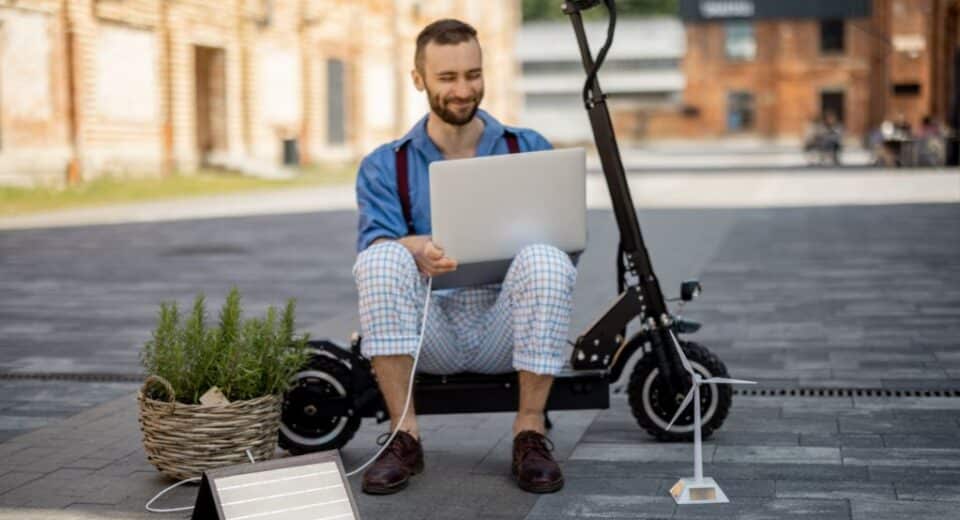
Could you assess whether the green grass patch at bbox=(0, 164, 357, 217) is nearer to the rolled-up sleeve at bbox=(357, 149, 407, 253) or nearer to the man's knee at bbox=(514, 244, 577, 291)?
the rolled-up sleeve at bbox=(357, 149, 407, 253)

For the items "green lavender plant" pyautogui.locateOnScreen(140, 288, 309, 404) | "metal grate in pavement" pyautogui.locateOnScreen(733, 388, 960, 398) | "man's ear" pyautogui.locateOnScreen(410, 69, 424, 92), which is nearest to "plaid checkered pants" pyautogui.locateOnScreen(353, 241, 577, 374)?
"green lavender plant" pyautogui.locateOnScreen(140, 288, 309, 404)

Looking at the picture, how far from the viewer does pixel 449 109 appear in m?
4.72

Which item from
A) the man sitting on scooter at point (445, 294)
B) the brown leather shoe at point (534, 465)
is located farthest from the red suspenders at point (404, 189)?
the brown leather shoe at point (534, 465)

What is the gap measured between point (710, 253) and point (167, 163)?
64.5 feet

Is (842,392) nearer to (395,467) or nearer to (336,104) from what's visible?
(395,467)

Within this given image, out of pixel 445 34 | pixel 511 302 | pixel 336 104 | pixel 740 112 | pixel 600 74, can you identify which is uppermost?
pixel 600 74

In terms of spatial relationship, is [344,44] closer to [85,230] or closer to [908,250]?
[85,230]

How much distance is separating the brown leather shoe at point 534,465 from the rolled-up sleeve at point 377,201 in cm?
82

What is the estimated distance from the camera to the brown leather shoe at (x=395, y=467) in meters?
4.34

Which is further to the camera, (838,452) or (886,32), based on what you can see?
(886,32)

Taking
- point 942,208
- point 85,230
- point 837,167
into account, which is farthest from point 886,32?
point 85,230

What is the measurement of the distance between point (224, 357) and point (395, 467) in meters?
0.64

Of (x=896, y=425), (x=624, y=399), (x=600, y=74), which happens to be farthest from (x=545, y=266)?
(x=600, y=74)

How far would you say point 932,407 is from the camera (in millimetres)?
5566
